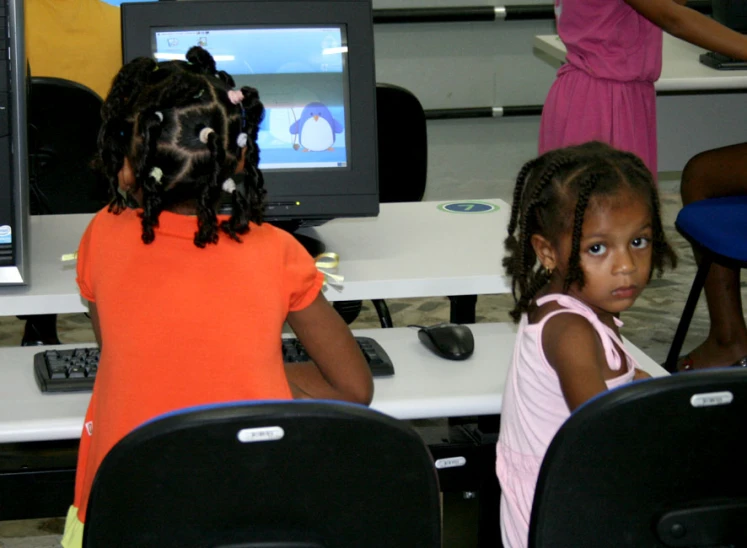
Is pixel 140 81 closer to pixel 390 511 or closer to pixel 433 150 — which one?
pixel 390 511

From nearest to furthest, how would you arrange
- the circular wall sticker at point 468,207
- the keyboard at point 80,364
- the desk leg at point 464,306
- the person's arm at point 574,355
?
the person's arm at point 574,355 < the keyboard at point 80,364 < the desk leg at point 464,306 < the circular wall sticker at point 468,207

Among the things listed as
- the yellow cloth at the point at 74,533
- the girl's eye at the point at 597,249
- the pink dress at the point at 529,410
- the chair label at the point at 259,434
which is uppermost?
the girl's eye at the point at 597,249

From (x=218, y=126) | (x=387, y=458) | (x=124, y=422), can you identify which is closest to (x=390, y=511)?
(x=387, y=458)

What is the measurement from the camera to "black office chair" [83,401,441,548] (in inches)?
38.9

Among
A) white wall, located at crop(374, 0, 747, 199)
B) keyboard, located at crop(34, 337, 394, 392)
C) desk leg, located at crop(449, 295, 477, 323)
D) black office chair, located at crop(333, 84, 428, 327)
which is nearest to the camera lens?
keyboard, located at crop(34, 337, 394, 392)

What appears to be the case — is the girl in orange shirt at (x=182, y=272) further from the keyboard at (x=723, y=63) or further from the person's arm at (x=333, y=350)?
the keyboard at (x=723, y=63)

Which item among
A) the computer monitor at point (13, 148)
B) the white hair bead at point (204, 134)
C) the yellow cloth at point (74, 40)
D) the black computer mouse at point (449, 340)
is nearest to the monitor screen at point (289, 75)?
the computer monitor at point (13, 148)

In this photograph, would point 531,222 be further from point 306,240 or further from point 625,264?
point 306,240

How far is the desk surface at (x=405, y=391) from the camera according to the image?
1467 millimetres

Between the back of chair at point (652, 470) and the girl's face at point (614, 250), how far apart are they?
37 centimetres

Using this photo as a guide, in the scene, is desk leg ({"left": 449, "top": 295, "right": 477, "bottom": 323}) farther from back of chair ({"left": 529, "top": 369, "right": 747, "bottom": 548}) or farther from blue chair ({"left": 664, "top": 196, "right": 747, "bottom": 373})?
back of chair ({"left": 529, "top": 369, "right": 747, "bottom": 548})

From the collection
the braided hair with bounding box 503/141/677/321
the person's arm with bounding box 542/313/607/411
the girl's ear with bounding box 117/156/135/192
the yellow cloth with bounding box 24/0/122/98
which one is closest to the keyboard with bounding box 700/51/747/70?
the yellow cloth with bounding box 24/0/122/98

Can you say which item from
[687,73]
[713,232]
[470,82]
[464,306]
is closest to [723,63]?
[687,73]

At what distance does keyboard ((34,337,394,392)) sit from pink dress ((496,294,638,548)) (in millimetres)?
222
